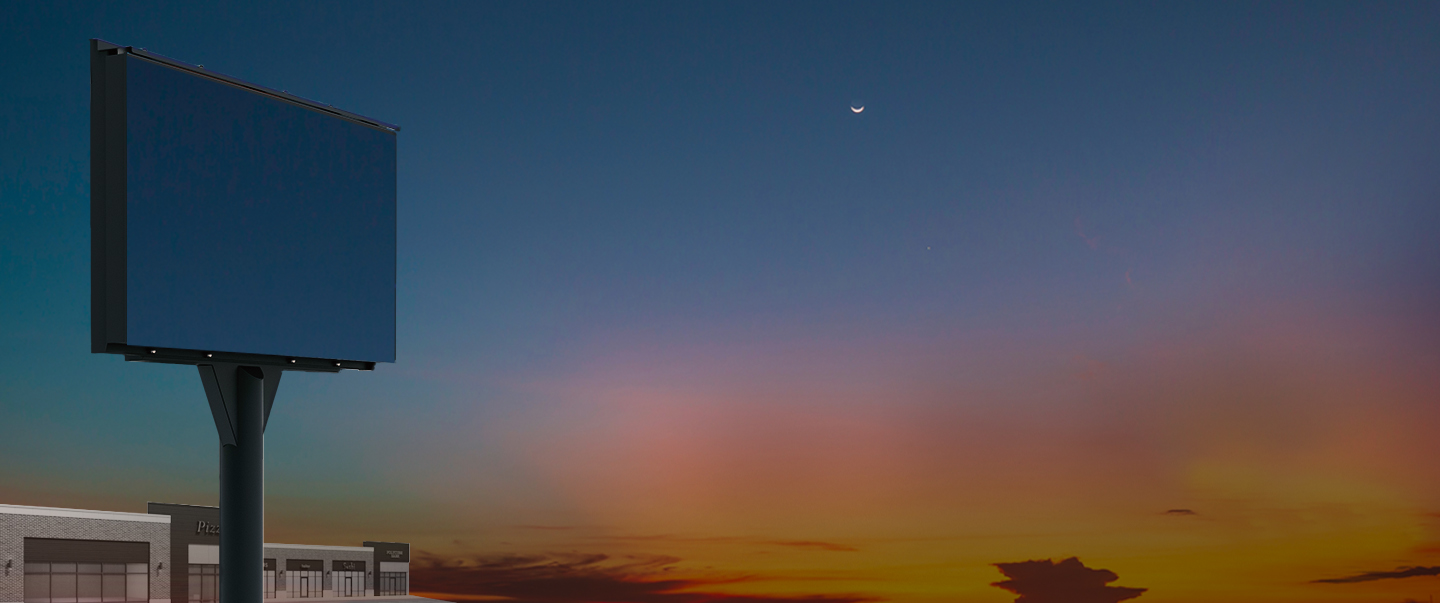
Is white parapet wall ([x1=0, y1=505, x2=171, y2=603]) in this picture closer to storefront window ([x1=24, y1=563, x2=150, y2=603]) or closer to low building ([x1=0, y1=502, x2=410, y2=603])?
low building ([x1=0, y1=502, x2=410, y2=603])

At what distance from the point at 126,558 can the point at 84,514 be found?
2960mm

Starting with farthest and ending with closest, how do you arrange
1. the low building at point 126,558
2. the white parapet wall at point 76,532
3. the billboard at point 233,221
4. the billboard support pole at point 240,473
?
the low building at point 126,558 < the white parapet wall at point 76,532 < the billboard support pole at point 240,473 < the billboard at point 233,221

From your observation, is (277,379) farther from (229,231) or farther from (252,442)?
(229,231)

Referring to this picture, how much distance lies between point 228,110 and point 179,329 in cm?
359

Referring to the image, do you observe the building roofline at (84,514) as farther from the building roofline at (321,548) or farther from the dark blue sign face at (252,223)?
the dark blue sign face at (252,223)

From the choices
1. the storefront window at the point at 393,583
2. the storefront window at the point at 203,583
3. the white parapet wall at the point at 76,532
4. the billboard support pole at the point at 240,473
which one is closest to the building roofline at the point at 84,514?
the white parapet wall at the point at 76,532

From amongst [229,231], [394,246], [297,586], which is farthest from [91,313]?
[297,586]

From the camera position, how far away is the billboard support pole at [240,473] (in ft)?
58.4

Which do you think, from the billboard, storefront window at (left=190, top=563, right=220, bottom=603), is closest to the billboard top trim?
the billboard

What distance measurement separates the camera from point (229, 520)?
17.8 m

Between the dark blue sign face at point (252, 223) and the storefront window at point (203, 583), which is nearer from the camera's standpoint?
the dark blue sign face at point (252, 223)

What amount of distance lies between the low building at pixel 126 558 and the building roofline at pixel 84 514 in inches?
1.3

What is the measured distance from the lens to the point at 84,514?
42.7 metres

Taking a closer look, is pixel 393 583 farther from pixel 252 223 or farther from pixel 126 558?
pixel 252 223
